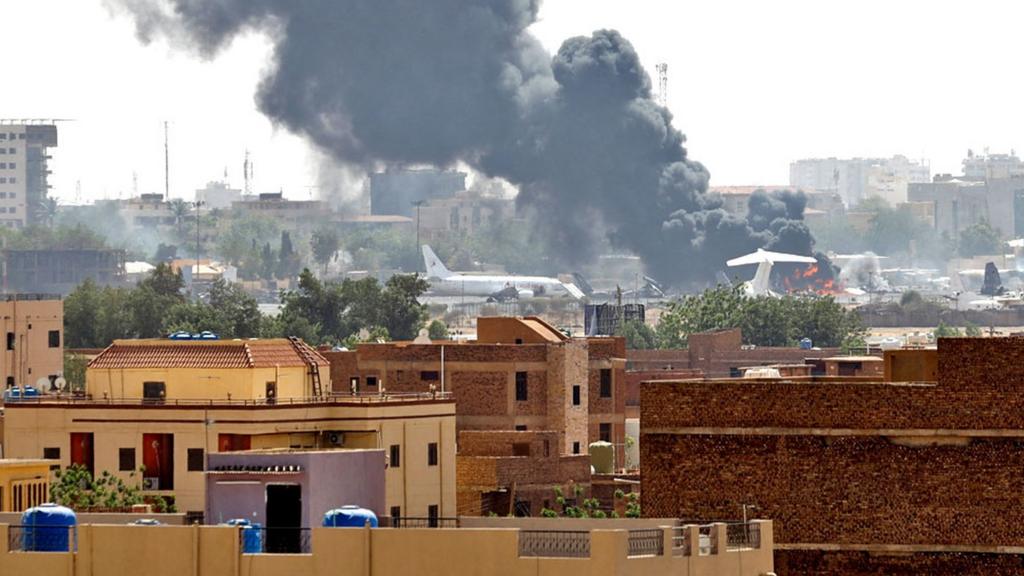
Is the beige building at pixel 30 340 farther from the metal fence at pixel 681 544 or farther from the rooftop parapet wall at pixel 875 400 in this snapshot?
the metal fence at pixel 681 544

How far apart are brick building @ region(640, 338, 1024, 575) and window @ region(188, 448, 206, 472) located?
13121 mm

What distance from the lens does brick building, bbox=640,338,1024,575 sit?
93.0ft

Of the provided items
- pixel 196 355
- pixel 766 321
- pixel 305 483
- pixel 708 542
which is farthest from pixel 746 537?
pixel 766 321

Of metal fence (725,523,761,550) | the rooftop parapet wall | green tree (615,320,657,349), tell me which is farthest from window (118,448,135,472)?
green tree (615,320,657,349)

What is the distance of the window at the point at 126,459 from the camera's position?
4206 centimetres

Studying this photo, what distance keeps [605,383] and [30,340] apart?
12665 mm

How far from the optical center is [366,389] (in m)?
63.8

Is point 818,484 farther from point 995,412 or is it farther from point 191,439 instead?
point 191,439

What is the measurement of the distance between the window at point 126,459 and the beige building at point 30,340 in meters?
26.1

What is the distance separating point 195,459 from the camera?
136 feet

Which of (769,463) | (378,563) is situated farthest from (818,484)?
(378,563)

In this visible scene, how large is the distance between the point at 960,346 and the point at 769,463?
193cm

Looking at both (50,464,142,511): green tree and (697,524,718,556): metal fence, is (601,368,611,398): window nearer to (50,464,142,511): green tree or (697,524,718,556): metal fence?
(50,464,142,511): green tree

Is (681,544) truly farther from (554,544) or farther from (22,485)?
(22,485)
